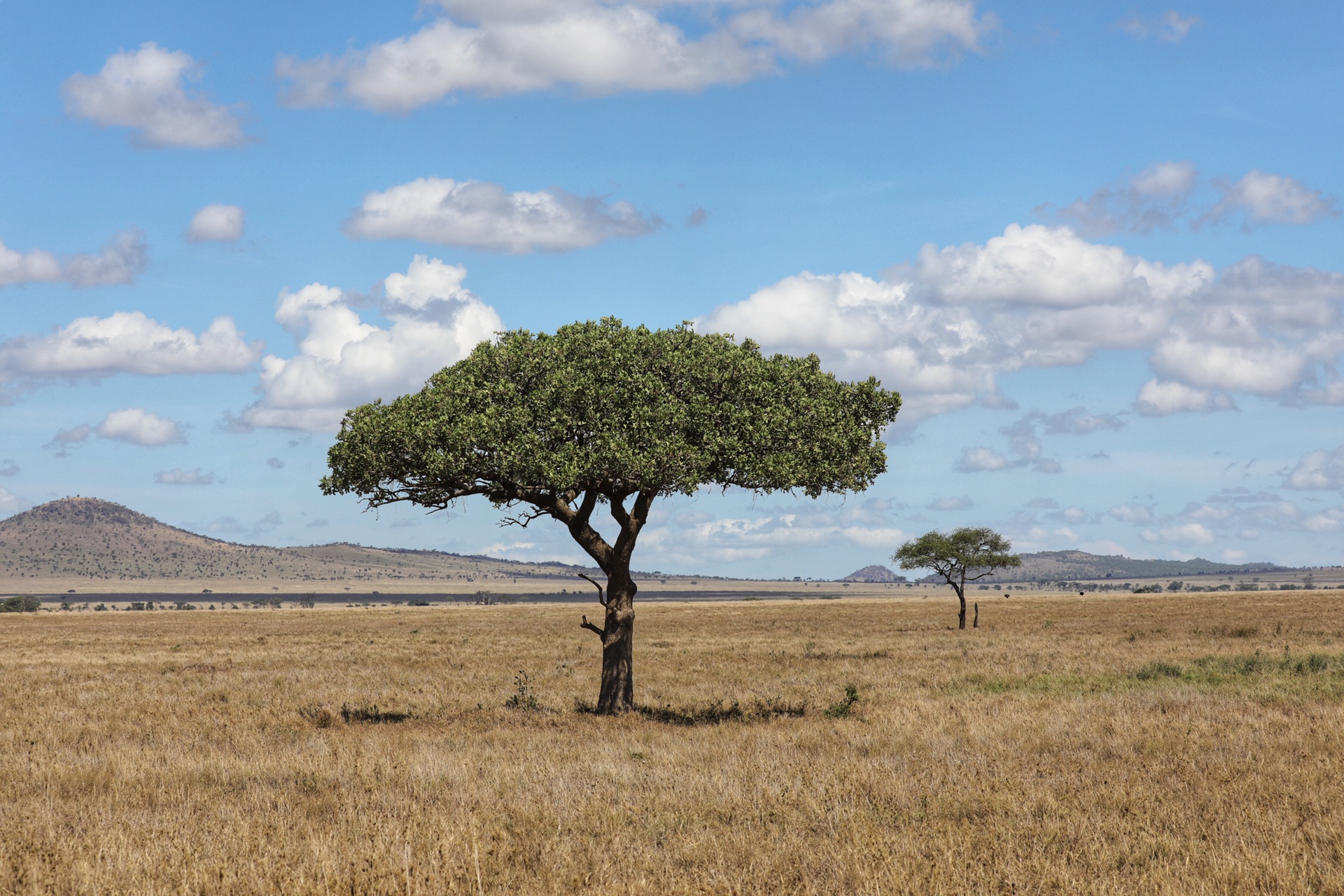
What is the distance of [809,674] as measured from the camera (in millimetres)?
37250

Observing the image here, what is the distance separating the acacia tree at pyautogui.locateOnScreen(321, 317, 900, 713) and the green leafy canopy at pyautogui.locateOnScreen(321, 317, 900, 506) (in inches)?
1.3

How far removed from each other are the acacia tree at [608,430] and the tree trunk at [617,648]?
7 cm

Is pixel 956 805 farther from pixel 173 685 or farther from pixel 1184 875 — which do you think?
pixel 173 685

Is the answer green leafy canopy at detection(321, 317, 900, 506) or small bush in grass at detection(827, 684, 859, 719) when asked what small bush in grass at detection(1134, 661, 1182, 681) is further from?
green leafy canopy at detection(321, 317, 900, 506)

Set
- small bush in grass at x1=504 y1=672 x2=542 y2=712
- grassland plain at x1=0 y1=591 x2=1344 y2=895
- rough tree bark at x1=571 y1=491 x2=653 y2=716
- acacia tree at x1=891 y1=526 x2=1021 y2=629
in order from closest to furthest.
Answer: grassland plain at x1=0 y1=591 x2=1344 y2=895 < rough tree bark at x1=571 y1=491 x2=653 y2=716 < small bush in grass at x1=504 y1=672 x2=542 y2=712 < acacia tree at x1=891 y1=526 x2=1021 y2=629

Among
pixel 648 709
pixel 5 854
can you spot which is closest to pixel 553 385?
pixel 648 709

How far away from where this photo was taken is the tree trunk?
2364 centimetres

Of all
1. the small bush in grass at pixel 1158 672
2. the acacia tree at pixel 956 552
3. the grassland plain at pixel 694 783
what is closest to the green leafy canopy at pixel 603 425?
the grassland plain at pixel 694 783

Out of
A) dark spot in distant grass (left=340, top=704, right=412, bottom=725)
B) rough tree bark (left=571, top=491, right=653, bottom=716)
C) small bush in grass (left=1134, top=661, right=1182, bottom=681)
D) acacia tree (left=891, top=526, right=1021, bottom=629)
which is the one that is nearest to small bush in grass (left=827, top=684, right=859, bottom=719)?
rough tree bark (left=571, top=491, right=653, bottom=716)

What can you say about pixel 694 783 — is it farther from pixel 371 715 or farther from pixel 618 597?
pixel 371 715

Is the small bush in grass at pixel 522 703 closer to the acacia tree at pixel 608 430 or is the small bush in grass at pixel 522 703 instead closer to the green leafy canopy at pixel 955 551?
the acacia tree at pixel 608 430

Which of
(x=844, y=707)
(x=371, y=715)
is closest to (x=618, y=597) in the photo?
(x=844, y=707)

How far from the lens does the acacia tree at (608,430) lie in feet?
67.7

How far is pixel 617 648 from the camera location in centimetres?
2420
